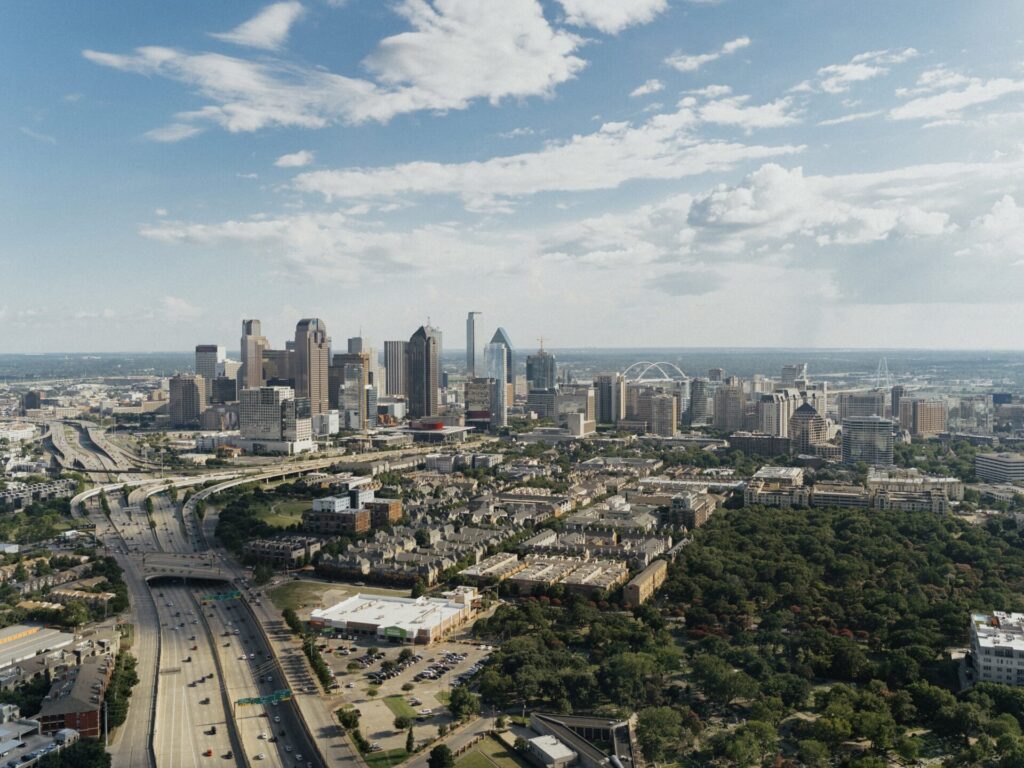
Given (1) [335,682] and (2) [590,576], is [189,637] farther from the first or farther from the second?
(2) [590,576]

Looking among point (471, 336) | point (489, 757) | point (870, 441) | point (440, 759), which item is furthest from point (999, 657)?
point (471, 336)

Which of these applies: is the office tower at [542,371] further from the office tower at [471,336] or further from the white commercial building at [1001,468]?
the white commercial building at [1001,468]

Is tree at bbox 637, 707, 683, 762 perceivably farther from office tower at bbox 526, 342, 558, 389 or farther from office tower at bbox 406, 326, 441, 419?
office tower at bbox 526, 342, 558, 389

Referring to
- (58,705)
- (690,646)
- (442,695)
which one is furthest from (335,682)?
(690,646)

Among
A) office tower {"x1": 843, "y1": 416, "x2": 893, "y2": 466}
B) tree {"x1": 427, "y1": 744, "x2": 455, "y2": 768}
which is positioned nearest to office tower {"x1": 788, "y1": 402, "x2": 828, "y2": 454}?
office tower {"x1": 843, "y1": 416, "x2": 893, "y2": 466}

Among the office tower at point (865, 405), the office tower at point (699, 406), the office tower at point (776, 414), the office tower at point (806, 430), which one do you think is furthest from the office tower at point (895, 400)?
the office tower at point (806, 430)

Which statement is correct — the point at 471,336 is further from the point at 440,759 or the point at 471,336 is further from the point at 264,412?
the point at 440,759
